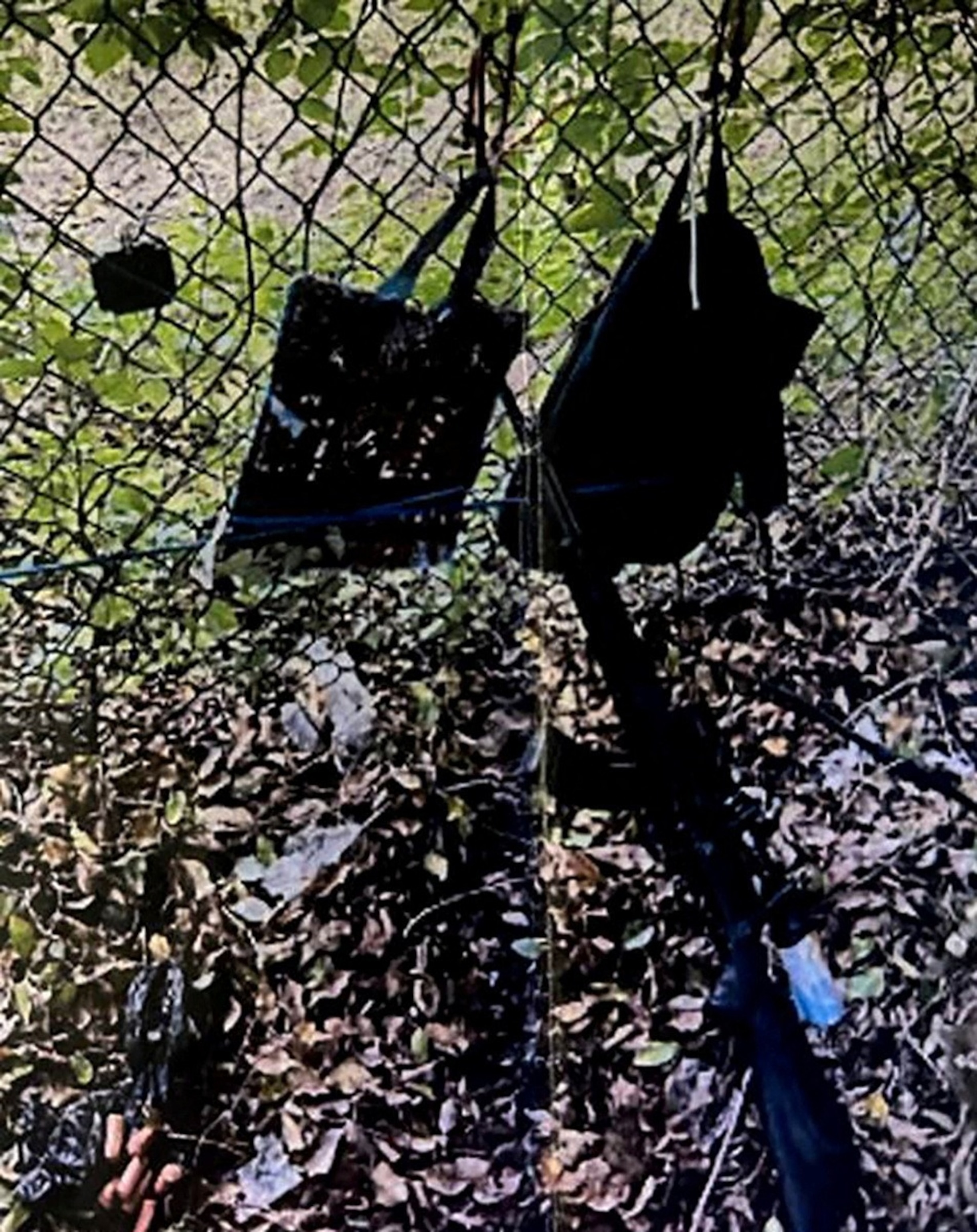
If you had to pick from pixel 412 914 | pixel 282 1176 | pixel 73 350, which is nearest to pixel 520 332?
pixel 73 350

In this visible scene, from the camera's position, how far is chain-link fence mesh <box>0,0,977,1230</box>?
1137 millimetres

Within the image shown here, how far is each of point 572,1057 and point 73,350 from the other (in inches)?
29.0

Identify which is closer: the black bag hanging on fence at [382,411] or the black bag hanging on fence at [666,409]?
the black bag hanging on fence at [382,411]

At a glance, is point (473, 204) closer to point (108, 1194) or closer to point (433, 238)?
point (433, 238)

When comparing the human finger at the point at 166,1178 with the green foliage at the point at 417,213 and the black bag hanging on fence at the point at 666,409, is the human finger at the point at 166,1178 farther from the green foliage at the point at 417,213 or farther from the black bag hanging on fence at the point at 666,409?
the black bag hanging on fence at the point at 666,409

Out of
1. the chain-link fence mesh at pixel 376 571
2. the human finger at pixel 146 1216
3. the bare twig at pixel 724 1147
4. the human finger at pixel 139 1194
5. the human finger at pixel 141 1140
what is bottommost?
the bare twig at pixel 724 1147

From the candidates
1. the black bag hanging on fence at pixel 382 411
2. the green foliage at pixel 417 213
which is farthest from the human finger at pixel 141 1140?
the black bag hanging on fence at pixel 382 411

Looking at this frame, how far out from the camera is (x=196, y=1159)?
3.87ft

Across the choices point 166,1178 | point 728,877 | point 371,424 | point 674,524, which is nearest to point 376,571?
point 371,424

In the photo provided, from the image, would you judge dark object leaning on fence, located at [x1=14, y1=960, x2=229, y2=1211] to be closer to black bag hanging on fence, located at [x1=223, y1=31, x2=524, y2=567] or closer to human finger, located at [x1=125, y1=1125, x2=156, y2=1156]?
human finger, located at [x1=125, y1=1125, x2=156, y2=1156]

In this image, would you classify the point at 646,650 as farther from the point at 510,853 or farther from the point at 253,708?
the point at 253,708

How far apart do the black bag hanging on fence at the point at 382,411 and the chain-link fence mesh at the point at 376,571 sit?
0.02 metres

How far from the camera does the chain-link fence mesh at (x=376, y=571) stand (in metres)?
1.14

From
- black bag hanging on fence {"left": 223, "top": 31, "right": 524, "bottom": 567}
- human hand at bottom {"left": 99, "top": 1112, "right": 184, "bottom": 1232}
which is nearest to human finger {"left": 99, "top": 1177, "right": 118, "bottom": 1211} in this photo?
human hand at bottom {"left": 99, "top": 1112, "right": 184, "bottom": 1232}
